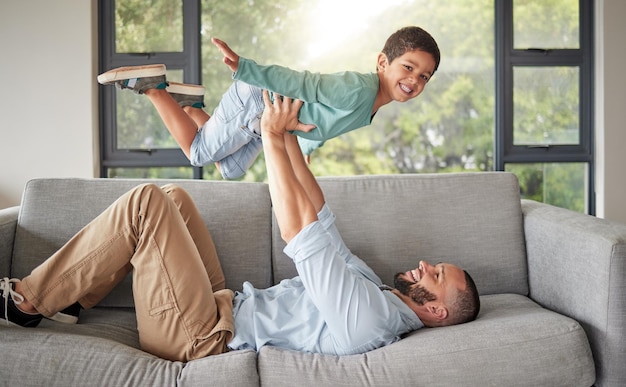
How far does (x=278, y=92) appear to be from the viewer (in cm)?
179

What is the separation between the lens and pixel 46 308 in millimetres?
1908

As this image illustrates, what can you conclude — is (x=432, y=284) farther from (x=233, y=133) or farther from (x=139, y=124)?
(x=139, y=124)

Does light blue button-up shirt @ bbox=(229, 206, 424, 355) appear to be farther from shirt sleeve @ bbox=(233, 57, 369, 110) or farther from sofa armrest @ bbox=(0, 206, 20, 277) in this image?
sofa armrest @ bbox=(0, 206, 20, 277)

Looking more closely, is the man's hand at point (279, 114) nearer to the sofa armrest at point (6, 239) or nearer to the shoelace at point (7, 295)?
the shoelace at point (7, 295)

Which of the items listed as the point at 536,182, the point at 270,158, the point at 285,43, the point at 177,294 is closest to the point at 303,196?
the point at 270,158

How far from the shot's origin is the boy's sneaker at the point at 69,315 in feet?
6.72

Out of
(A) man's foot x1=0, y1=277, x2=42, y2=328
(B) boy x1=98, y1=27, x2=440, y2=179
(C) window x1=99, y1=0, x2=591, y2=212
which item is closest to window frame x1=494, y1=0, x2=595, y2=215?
(C) window x1=99, y1=0, x2=591, y2=212

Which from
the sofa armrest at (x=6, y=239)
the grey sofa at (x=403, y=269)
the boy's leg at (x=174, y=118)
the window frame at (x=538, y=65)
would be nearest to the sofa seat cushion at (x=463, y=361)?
the grey sofa at (x=403, y=269)

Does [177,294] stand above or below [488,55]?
below

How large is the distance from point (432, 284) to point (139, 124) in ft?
7.49

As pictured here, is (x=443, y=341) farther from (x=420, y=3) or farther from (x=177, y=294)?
(x=420, y=3)

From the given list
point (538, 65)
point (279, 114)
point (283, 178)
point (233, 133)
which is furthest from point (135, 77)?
point (538, 65)

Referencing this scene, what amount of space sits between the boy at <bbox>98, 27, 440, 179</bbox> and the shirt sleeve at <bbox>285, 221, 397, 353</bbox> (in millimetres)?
328

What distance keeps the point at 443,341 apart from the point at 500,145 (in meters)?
2.20
